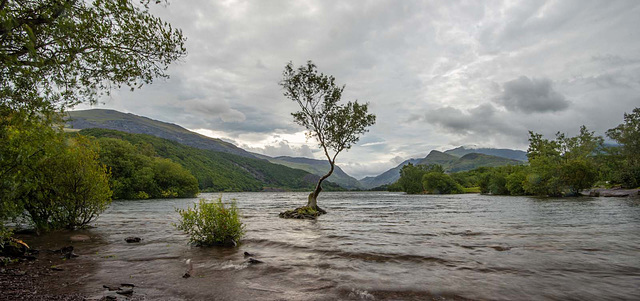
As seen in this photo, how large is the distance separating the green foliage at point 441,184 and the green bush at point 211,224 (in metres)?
156

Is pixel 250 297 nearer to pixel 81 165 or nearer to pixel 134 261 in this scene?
pixel 134 261

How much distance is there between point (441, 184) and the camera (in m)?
156

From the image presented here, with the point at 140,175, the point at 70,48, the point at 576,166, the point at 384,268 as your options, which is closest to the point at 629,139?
the point at 576,166

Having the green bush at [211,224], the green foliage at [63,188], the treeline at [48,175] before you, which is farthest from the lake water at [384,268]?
the treeline at [48,175]

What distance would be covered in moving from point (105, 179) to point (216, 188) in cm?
18934

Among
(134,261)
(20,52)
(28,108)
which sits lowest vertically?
(134,261)

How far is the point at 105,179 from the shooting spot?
19953mm

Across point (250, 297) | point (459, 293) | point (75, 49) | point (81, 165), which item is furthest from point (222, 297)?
point (81, 165)

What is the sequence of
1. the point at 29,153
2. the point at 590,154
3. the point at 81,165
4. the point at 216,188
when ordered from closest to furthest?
the point at 29,153
the point at 81,165
the point at 590,154
the point at 216,188

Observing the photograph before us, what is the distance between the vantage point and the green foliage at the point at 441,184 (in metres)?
155

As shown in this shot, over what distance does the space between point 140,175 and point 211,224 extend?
95366mm

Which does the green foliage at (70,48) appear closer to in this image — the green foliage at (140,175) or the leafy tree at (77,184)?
the leafy tree at (77,184)

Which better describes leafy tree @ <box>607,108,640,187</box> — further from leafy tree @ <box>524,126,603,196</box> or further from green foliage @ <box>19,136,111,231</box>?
green foliage @ <box>19,136,111,231</box>

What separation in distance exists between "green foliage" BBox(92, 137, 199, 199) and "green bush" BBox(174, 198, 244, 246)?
8206 cm
